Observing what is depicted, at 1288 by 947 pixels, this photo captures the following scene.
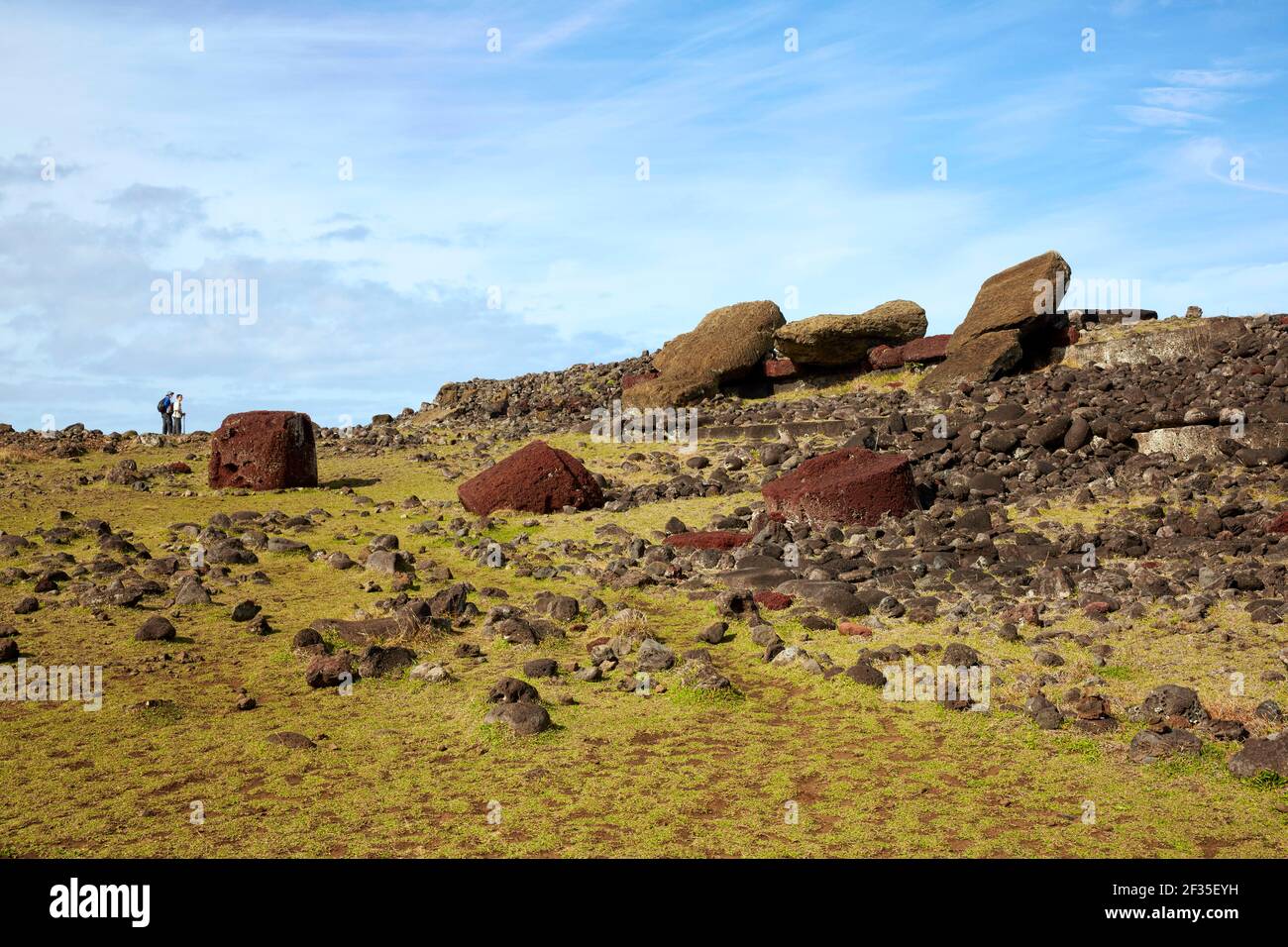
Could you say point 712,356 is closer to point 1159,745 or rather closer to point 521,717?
point 521,717

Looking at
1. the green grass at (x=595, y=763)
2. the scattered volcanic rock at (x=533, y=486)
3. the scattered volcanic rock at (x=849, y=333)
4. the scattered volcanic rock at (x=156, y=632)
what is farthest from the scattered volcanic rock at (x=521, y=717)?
the scattered volcanic rock at (x=849, y=333)

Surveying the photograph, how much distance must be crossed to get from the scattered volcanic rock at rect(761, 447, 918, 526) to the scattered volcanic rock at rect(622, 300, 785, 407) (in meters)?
10.0

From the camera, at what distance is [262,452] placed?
15867mm

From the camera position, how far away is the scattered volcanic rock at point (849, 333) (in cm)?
2250

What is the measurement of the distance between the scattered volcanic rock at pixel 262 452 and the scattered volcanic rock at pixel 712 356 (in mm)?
8486

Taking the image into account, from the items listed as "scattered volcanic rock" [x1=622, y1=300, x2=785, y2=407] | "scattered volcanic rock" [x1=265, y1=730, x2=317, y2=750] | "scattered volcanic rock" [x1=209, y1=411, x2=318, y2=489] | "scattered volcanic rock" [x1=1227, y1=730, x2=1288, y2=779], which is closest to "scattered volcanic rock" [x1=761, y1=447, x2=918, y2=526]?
"scattered volcanic rock" [x1=1227, y1=730, x2=1288, y2=779]

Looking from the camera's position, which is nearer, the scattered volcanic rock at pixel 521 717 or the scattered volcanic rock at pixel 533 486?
the scattered volcanic rock at pixel 521 717

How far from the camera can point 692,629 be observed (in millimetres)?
8883

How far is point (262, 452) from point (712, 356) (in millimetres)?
10856

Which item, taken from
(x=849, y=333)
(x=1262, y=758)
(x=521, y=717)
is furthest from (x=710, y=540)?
(x=849, y=333)

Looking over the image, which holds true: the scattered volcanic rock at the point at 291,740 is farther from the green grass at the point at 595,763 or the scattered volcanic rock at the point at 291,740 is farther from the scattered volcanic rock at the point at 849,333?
the scattered volcanic rock at the point at 849,333

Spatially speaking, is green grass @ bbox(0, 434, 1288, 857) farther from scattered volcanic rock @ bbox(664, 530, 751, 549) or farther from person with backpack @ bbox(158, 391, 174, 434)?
person with backpack @ bbox(158, 391, 174, 434)

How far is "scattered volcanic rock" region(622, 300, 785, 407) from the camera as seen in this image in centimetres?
2278

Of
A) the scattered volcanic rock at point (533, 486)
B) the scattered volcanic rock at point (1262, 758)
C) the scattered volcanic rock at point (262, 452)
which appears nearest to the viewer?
the scattered volcanic rock at point (1262, 758)
